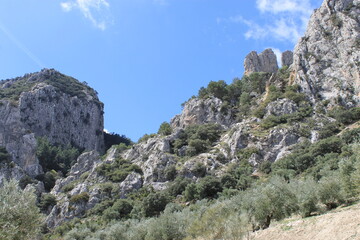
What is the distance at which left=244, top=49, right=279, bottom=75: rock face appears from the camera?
12423cm

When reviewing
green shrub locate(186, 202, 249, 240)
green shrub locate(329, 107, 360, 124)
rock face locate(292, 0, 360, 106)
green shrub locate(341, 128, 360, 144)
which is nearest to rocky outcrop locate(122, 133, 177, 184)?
green shrub locate(341, 128, 360, 144)

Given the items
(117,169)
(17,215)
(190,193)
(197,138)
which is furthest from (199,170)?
(17,215)

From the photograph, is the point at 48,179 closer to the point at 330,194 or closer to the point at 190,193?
the point at 190,193

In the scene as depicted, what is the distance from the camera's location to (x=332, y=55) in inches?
3191

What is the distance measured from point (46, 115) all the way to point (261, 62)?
86.6m

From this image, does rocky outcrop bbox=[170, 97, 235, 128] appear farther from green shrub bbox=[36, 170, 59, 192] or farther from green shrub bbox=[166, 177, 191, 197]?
green shrub bbox=[36, 170, 59, 192]

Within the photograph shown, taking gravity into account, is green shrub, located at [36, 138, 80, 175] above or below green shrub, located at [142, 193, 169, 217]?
above

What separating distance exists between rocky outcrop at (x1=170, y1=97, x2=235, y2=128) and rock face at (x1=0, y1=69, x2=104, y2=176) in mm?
44415

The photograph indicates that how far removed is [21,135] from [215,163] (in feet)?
231

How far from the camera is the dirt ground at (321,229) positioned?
19250 millimetres

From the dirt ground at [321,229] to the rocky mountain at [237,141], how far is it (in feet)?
12.3

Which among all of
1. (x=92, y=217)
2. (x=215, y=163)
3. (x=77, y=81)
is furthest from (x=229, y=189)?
(x=77, y=81)

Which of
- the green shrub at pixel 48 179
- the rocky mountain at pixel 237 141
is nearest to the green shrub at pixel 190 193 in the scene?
the rocky mountain at pixel 237 141

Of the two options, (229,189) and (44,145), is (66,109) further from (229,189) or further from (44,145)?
(229,189)
